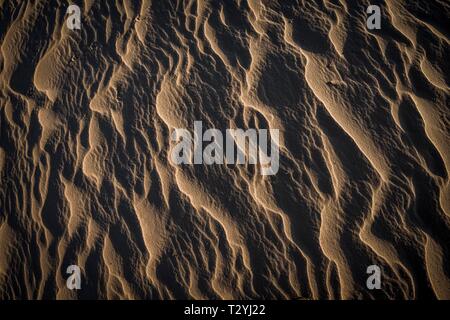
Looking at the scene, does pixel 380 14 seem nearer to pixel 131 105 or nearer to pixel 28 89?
pixel 131 105

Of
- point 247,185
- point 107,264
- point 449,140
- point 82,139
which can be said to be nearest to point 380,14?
point 449,140

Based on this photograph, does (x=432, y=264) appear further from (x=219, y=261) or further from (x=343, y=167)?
(x=219, y=261)

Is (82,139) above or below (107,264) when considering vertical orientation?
above

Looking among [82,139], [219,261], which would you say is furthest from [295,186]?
[82,139]

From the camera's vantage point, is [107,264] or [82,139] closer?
[107,264]

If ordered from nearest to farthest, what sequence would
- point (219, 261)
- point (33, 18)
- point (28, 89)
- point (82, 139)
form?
point (219, 261) → point (82, 139) → point (28, 89) → point (33, 18)
